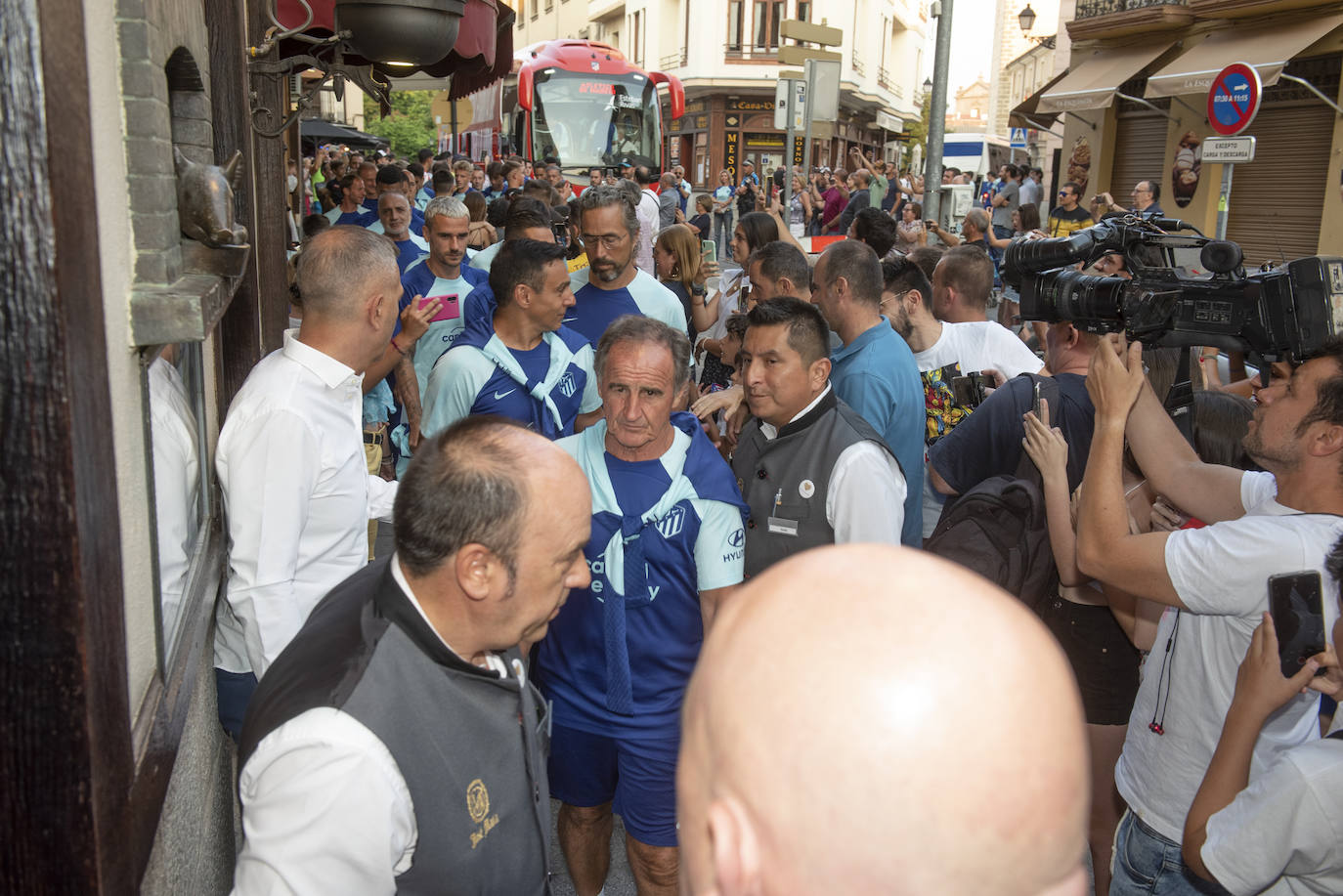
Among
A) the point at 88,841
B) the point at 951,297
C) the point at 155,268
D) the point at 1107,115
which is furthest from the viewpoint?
the point at 1107,115

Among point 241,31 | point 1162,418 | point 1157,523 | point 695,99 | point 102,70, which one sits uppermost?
point 695,99

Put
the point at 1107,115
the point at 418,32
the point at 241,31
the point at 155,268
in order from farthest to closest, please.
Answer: the point at 1107,115
the point at 418,32
the point at 241,31
the point at 155,268

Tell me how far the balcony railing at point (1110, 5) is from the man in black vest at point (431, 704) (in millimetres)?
19459

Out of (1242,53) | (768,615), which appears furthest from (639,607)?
(1242,53)

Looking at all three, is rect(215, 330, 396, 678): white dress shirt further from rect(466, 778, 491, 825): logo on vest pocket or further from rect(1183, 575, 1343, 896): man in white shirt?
rect(1183, 575, 1343, 896): man in white shirt

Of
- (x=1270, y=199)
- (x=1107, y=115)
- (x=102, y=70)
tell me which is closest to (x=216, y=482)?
(x=102, y=70)

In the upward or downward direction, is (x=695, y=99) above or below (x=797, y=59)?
above

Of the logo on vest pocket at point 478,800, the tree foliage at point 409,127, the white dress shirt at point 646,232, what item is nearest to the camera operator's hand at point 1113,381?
the logo on vest pocket at point 478,800

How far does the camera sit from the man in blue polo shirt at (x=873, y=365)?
4031mm

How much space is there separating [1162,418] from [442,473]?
222 centimetres

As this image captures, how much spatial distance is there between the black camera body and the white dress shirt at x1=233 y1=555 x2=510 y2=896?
240cm

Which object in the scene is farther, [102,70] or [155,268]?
[155,268]

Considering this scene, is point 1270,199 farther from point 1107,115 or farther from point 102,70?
point 102,70

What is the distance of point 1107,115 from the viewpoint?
2000cm
